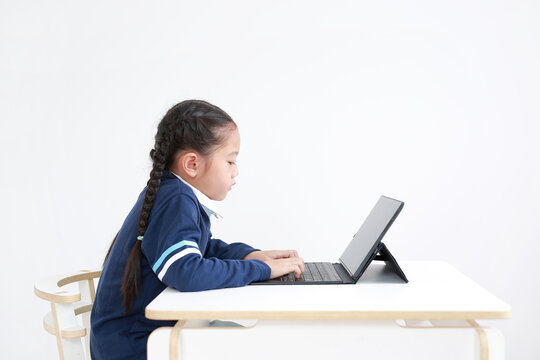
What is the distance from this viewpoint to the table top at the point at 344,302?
986mm

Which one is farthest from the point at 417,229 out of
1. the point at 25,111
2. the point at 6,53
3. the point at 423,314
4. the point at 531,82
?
the point at 6,53

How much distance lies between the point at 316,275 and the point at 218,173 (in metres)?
0.33

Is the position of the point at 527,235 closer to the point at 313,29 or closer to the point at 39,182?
the point at 313,29

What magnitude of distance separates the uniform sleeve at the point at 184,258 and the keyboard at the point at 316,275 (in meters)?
0.07

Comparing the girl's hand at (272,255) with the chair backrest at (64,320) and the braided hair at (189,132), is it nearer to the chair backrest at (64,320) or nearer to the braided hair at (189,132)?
the braided hair at (189,132)

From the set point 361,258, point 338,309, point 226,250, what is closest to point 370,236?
point 361,258

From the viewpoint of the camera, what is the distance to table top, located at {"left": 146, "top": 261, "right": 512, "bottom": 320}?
0.99m

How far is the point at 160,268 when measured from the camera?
3.76ft

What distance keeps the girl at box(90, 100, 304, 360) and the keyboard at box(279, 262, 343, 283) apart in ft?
0.07

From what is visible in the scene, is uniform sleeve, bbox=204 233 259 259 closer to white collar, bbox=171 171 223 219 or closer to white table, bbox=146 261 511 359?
white collar, bbox=171 171 223 219

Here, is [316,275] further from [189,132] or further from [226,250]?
[189,132]

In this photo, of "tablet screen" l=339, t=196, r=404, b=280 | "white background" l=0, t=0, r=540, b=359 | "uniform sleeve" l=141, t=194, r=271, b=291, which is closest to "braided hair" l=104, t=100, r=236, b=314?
"uniform sleeve" l=141, t=194, r=271, b=291

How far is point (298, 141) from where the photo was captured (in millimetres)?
2432

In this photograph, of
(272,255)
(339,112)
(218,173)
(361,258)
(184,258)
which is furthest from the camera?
(339,112)
